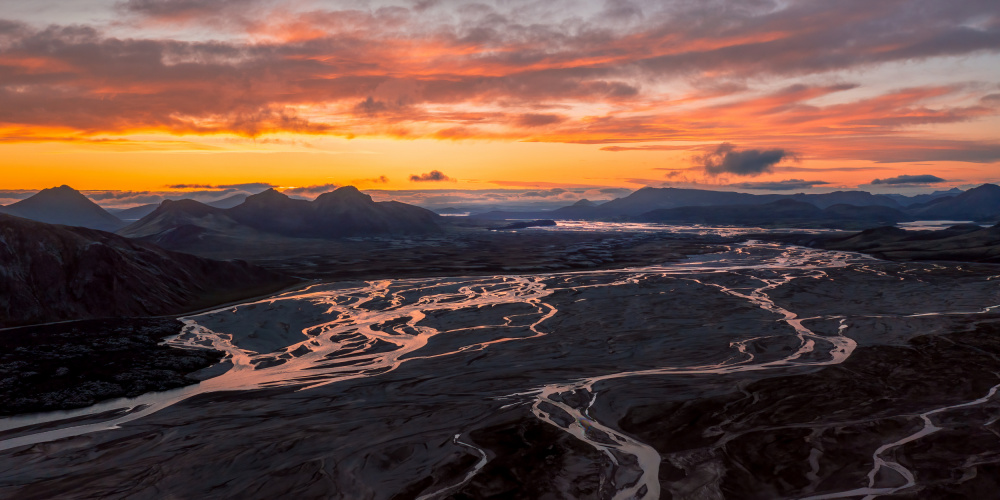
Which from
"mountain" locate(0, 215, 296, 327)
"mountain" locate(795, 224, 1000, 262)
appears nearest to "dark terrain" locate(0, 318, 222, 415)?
"mountain" locate(0, 215, 296, 327)

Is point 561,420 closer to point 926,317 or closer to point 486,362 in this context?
point 486,362

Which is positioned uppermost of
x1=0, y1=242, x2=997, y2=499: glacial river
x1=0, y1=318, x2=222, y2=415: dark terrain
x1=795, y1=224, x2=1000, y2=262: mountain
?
x1=0, y1=318, x2=222, y2=415: dark terrain

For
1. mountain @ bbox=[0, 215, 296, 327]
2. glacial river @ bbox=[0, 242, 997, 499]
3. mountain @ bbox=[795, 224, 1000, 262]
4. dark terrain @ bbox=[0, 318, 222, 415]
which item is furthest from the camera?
mountain @ bbox=[795, 224, 1000, 262]

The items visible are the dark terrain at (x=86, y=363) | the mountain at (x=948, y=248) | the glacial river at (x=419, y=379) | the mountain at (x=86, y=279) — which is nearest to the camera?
the glacial river at (x=419, y=379)

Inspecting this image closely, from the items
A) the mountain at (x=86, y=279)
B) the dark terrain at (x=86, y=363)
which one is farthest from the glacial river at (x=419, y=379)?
the mountain at (x=86, y=279)

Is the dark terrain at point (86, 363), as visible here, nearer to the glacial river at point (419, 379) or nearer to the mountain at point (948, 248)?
the glacial river at point (419, 379)

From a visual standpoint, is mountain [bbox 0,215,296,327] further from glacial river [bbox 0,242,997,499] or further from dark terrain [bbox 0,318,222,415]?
glacial river [bbox 0,242,997,499]
